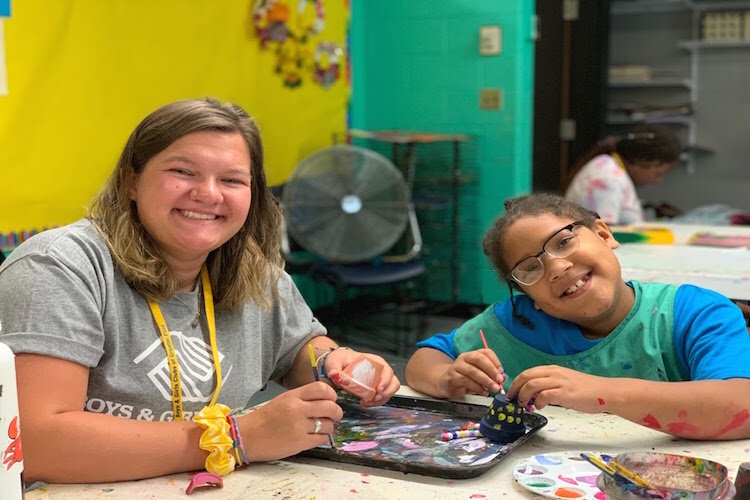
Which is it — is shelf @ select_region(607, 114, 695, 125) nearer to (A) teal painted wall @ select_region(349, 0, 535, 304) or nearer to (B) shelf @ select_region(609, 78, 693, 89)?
(B) shelf @ select_region(609, 78, 693, 89)

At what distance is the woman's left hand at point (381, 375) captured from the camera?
4.82 ft

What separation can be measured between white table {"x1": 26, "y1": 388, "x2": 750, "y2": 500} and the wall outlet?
4303mm

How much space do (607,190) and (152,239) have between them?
3.34 m

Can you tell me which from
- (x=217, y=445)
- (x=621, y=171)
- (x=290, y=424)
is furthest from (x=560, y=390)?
(x=621, y=171)

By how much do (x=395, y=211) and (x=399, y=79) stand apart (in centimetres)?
160

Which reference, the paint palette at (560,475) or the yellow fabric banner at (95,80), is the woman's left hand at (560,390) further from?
the yellow fabric banner at (95,80)

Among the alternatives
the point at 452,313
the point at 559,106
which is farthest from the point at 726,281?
the point at 559,106

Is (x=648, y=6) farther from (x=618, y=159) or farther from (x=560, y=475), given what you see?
(x=560, y=475)

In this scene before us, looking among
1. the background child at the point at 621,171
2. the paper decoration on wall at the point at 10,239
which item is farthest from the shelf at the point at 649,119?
the paper decoration on wall at the point at 10,239

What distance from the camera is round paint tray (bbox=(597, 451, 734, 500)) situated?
3.31 feet

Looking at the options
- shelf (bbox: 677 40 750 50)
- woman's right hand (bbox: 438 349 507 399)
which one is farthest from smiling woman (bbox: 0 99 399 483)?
shelf (bbox: 677 40 750 50)

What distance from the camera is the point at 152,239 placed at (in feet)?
4.62

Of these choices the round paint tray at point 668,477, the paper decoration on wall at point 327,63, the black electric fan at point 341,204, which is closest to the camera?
the round paint tray at point 668,477

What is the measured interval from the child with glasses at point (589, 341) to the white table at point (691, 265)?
3.32ft
